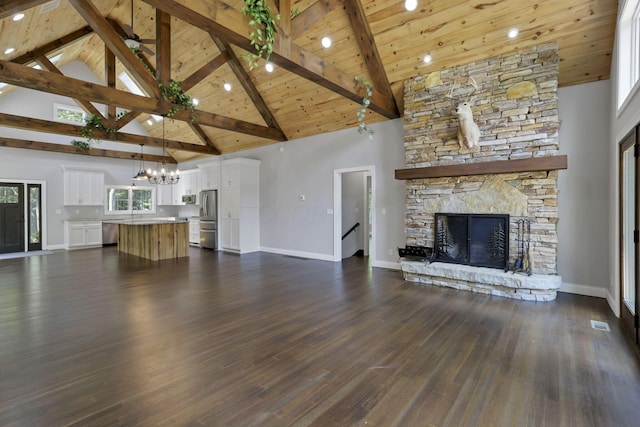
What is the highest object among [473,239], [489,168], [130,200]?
[489,168]

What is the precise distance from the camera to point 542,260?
4.27 m

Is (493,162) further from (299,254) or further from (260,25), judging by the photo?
(299,254)

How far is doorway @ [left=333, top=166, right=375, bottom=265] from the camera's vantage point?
257 inches

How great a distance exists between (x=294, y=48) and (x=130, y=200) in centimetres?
972

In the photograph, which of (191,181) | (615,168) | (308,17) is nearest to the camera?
(615,168)

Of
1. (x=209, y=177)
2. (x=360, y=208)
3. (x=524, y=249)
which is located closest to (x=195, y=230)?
(x=209, y=177)

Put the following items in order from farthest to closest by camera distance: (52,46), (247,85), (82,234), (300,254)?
(82,234) → (300,254) → (247,85) → (52,46)

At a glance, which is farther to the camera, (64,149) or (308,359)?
(64,149)

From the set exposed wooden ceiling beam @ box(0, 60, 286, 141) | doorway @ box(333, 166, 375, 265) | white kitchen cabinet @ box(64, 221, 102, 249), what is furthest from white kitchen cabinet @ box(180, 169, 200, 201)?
doorway @ box(333, 166, 375, 265)

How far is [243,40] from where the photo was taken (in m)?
3.11

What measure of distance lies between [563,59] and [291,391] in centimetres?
539

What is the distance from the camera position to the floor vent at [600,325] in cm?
319

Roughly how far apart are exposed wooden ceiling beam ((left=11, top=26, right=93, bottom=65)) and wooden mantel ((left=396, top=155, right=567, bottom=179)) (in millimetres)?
7575

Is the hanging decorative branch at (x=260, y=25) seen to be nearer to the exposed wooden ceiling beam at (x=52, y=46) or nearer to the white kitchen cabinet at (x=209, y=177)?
the exposed wooden ceiling beam at (x=52, y=46)
